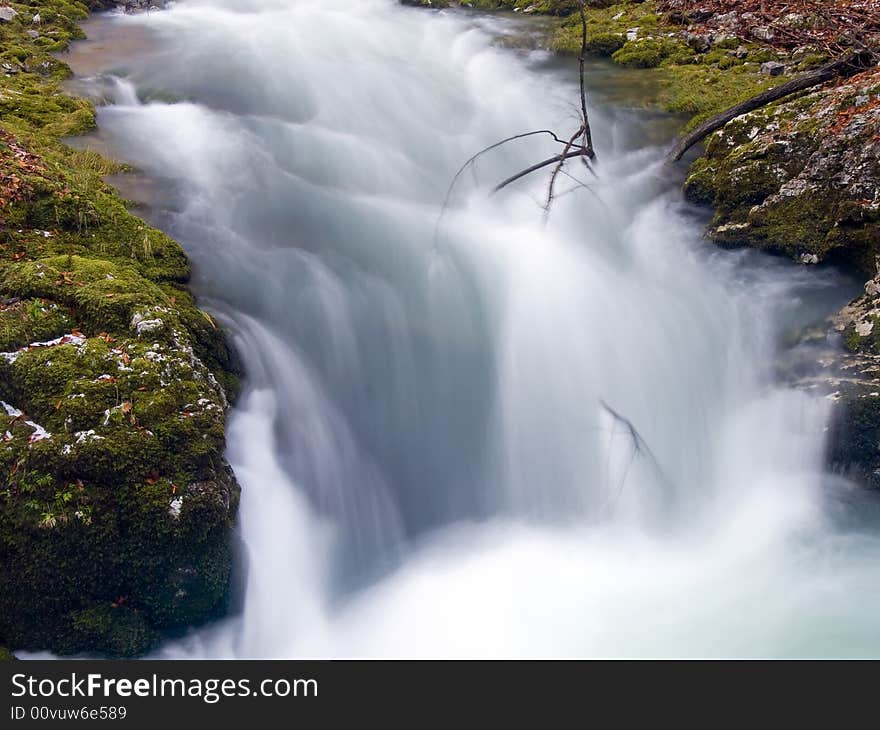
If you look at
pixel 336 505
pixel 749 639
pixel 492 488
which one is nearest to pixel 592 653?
pixel 749 639

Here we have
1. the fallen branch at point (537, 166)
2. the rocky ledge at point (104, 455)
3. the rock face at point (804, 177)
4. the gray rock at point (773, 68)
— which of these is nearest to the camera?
the rocky ledge at point (104, 455)

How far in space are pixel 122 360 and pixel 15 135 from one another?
404cm

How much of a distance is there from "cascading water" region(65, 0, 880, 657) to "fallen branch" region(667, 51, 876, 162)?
800mm

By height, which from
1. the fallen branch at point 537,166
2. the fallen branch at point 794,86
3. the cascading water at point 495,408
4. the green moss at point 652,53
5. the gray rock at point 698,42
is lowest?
the cascading water at point 495,408

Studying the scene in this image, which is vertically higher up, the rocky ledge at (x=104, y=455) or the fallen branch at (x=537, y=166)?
the fallen branch at (x=537, y=166)

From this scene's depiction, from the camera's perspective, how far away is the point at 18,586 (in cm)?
412

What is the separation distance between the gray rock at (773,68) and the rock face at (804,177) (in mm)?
2189

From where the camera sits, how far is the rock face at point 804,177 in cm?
663

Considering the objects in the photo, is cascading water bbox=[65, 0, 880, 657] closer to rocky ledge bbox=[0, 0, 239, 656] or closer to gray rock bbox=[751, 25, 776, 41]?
rocky ledge bbox=[0, 0, 239, 656]

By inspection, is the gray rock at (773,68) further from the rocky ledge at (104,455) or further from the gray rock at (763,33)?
the rocky ledge at (104,455)

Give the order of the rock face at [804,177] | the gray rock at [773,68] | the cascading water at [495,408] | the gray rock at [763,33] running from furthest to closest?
1. the gray rock at [763,33]
2. the gray rock at [773,68]
3. the rock face at [804,177]
4. the cascading water at [495,408]

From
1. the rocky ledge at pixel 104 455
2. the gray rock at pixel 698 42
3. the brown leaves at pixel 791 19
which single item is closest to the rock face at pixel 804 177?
the brown leaves at pixel 791 19

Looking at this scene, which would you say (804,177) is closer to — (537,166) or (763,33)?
(537,166)
